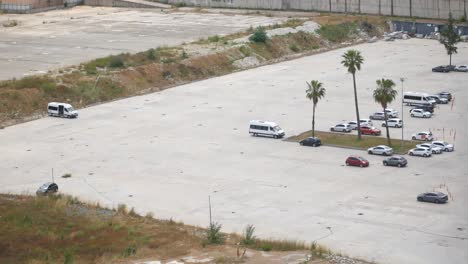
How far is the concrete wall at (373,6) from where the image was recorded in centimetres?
8106

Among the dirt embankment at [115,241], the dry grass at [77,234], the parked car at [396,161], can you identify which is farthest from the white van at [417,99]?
the dry grass at [77,234]

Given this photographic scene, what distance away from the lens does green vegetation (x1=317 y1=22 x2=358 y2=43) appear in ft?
252

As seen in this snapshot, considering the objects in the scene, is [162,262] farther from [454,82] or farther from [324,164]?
[454,82]

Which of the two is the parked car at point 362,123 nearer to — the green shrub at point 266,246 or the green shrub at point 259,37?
the green shrub at point 266,246

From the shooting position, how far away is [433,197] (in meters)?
39.9

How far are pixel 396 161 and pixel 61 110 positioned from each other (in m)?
17.6

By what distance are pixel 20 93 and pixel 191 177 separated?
16443 millimetres

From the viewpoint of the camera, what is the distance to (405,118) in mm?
54062

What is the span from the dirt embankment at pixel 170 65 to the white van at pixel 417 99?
13.0 metres

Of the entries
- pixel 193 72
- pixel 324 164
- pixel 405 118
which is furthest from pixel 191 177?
pixel 193 72

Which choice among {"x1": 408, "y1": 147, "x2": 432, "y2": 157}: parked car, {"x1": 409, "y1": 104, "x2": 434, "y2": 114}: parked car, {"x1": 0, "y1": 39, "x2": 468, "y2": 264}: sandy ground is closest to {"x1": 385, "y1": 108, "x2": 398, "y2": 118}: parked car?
{"x1": 0, "y1": 39, "x2": 468, "y2": 264}: sandy ground

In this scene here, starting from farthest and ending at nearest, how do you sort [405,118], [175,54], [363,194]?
[175,54] → [405,118] → [363,194]

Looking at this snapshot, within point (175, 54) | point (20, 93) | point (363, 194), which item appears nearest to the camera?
point (363, 194)

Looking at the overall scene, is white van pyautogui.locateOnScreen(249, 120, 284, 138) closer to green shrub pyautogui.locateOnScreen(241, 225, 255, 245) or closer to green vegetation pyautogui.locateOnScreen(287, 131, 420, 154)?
green vegetation pyautogui.locateOnScreen(287, 131, 420, 154)
